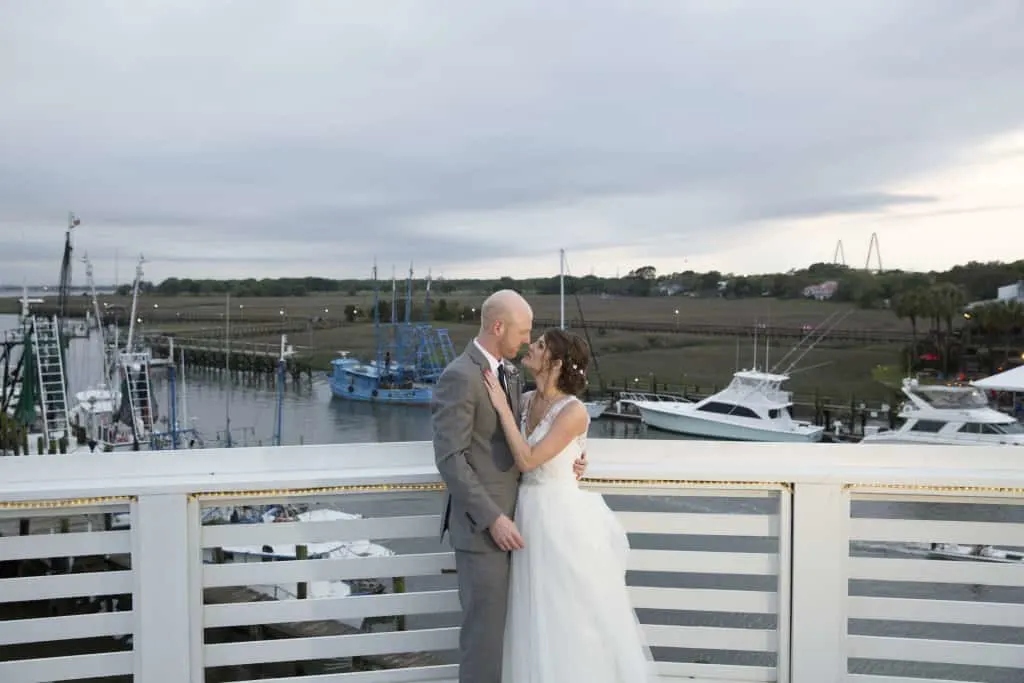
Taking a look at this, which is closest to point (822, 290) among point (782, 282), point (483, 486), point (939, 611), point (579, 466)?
point (782, 282)

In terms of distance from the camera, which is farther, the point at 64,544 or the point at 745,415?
the point at 745,415

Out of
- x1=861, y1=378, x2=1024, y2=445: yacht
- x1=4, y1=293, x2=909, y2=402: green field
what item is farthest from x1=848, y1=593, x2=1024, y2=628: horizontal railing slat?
x1=4, y1=293, x2=909, y2=402: green field

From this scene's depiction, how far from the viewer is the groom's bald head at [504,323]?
6.10 ft

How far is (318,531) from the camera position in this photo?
212 cm

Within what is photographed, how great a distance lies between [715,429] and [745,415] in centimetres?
121

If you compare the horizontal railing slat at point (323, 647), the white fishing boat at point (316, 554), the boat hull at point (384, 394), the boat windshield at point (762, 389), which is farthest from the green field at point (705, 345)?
the horizontal railing slat at point (323, 647)

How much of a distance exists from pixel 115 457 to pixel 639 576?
15.6 metres

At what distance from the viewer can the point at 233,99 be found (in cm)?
1986

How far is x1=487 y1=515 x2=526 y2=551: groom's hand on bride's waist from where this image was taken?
6.04ft

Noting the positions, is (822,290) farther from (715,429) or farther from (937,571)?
Answer: (937,571)

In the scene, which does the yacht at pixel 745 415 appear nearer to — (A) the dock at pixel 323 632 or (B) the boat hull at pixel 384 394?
(B) the boat hull at pixel 384 394

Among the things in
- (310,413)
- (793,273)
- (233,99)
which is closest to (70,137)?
(233,99)

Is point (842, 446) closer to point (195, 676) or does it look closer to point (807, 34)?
point (195, 676)

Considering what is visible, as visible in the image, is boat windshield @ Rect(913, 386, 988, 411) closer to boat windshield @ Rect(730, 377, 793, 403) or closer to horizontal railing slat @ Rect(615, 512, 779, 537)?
boat windshield @ Rect(730, 377, 793, 403)
